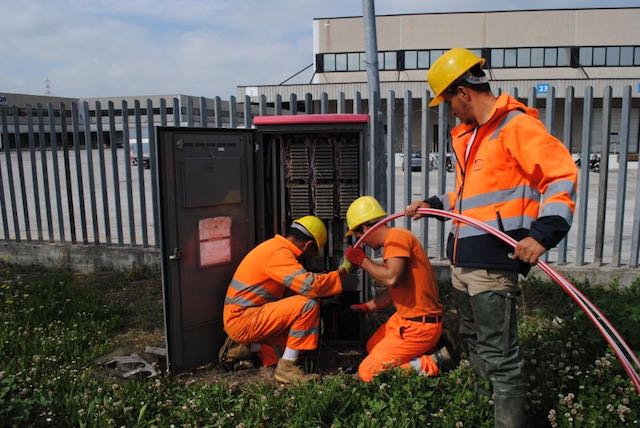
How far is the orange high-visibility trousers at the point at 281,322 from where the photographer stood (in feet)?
13.0

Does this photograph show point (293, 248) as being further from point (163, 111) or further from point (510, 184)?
point (163, 111)

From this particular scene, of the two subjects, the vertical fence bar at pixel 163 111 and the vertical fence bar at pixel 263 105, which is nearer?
the vertical fence bar at pixel 263 105

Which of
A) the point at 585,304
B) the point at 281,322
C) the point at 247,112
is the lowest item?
the point at 281,322

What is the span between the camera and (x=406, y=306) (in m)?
3.88

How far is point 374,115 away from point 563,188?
3.60 metres

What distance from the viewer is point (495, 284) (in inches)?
109

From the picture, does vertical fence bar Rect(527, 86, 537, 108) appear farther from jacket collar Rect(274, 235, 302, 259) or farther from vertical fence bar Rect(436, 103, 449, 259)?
jacket collar Rect(274, 235, 302, 259)

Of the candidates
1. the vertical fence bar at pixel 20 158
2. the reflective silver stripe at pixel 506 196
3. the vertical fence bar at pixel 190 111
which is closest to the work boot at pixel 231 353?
the reflective silver stripe at pixel 506 196

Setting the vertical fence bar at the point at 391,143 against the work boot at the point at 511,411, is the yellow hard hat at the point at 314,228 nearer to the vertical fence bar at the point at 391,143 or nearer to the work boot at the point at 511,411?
the work boot at the point at 511,411

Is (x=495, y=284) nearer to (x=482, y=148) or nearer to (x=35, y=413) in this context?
(x=482, y=148)

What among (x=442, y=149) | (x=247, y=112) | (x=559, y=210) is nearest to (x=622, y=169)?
(x=442, y=149)

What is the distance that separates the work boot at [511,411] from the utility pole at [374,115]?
3378 mm

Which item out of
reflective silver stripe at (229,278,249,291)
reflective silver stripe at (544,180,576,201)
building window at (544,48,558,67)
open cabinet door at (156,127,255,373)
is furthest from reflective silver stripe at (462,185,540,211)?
building window at (544,48,558,67)

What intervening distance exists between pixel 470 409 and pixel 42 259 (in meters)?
6.38
